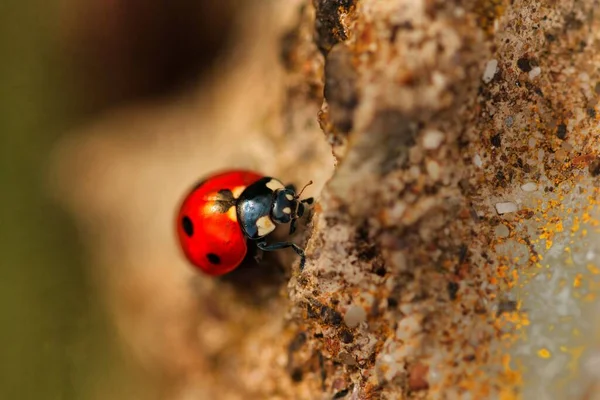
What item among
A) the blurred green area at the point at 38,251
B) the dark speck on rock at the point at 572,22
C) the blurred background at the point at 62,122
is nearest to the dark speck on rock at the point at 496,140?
the dark speck on rock at the point at 572,22

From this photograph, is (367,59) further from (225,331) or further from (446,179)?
(225,331)

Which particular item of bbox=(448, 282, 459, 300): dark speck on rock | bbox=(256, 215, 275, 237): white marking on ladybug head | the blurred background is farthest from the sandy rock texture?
the blurred background

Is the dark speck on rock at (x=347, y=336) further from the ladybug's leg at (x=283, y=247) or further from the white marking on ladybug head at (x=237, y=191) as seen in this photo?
the white marking on ladybug head at (x=237, y=191)

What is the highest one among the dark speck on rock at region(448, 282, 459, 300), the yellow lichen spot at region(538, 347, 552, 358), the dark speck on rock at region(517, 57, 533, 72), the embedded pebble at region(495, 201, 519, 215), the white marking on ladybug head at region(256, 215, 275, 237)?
the white marking on ladybug head at region(256, 215, 275, 237)

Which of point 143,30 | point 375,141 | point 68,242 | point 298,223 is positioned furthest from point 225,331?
point 143,30

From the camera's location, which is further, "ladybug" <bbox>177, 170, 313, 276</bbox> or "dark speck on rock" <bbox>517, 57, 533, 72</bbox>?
"ladybug" <bbox>177, 170, 313, 276</bbox>

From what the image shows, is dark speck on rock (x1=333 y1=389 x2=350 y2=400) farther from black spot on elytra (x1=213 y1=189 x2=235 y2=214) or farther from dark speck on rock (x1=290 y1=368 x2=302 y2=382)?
black spot on elytra (x1=213 y1=189 x2=235 y2=214)

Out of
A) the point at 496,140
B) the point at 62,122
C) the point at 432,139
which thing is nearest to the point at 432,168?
the point at 432,139
